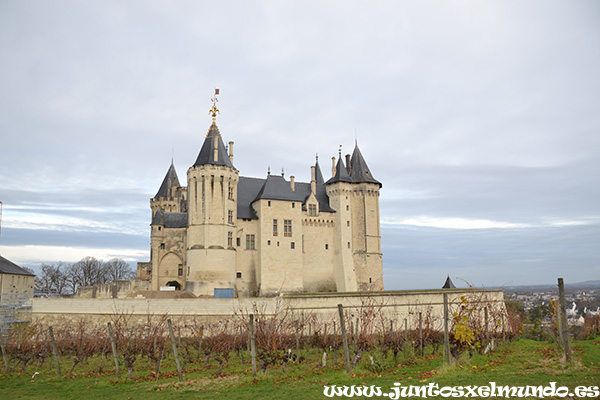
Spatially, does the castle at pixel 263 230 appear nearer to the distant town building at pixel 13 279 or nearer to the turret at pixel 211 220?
the turret at pixel 211 220

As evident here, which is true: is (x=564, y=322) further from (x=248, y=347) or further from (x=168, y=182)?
(x=168, y=182)

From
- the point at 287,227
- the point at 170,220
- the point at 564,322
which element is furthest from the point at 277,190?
the point at 564,322

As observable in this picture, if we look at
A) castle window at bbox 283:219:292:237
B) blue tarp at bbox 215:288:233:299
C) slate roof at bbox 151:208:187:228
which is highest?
slate roof at bbox 151:208:187:228

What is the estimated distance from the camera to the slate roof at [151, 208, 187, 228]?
43375 mm

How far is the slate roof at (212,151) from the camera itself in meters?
40.8

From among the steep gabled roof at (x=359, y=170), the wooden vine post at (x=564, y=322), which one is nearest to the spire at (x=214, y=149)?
the steep gabled roof at (x=359, y=170)

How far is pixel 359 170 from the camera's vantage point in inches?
1927

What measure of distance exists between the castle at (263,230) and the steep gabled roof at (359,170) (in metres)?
0.11

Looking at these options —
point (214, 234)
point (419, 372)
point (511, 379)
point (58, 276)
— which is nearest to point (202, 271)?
point (214, 234)

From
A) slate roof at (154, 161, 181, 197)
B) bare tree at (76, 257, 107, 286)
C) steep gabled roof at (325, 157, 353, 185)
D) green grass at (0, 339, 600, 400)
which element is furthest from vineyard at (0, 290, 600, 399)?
bare tree at (76, 257, 107, 286)

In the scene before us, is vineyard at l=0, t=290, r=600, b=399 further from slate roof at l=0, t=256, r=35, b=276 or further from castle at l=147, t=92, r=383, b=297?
slate roof at l=0, t=256, r=35, b=276

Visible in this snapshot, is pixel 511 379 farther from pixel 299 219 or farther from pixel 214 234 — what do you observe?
pixel 299 219

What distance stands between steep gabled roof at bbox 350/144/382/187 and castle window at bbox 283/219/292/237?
8889 millimetres

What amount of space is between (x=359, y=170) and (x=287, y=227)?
413 inches
